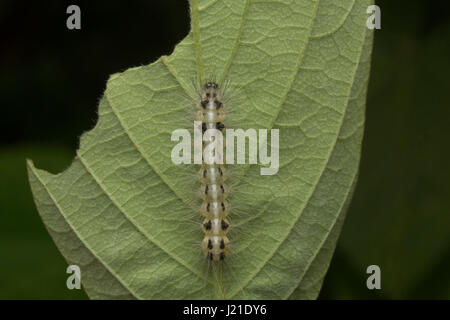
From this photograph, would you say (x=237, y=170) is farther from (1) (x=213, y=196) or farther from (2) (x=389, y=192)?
(2) (x=389, y=192)

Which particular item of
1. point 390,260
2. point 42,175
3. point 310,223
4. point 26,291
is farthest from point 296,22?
point 26,291

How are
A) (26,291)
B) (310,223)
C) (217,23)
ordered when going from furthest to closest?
(26,291)
(310,223)
(217,23)

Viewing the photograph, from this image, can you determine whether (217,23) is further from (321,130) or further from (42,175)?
(42,175)

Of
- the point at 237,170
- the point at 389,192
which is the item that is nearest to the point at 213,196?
the point at 237,170

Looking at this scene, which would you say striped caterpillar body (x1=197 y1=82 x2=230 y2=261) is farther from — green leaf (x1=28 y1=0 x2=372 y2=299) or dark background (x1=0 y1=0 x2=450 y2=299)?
dark background (x1=0 y1=0 x2=450 y2=299)

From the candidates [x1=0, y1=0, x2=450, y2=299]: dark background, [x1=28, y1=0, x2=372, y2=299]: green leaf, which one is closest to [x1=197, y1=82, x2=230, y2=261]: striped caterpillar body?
[x1=28, y1=0, x2=372, y2=299]: green leaf

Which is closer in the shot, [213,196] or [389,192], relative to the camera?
[213,196]

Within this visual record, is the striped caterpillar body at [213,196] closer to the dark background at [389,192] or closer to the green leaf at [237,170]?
the green leaf at [237,170]
